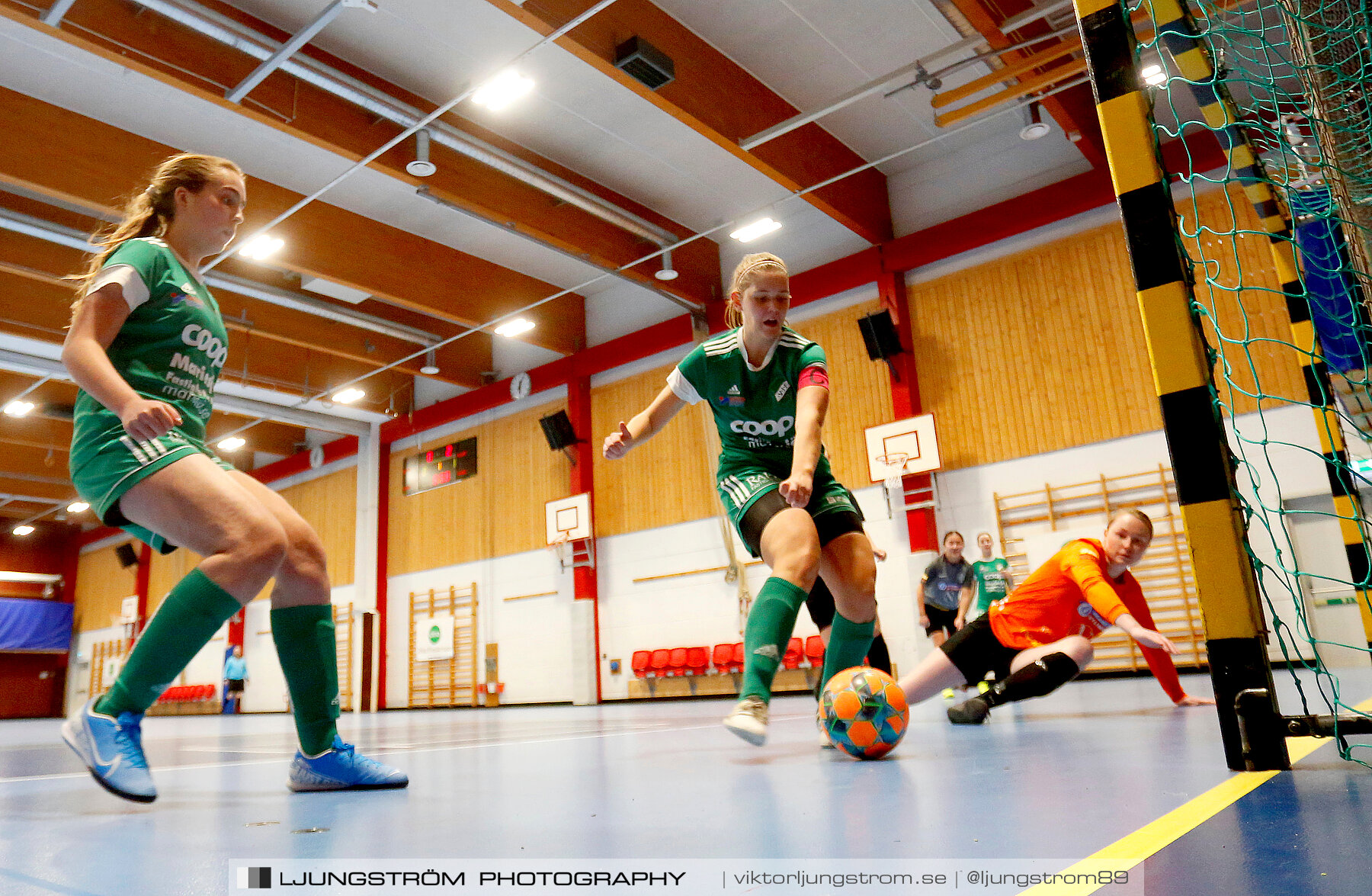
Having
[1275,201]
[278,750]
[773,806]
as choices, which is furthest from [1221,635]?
[278,750]

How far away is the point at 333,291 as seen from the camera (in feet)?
40.0

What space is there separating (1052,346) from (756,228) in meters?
3.73

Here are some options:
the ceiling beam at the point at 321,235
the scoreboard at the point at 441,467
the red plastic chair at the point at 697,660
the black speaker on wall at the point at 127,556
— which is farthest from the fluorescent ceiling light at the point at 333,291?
the black speaker on wall at the point at 127,556

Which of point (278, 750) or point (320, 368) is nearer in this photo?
point (278, 750)

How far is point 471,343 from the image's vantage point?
15.0 m

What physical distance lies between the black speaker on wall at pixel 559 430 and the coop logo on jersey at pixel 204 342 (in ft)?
36.6

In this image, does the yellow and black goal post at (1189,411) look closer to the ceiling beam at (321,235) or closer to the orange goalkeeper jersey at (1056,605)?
the orange goalkeeper jersey at (1056,605)

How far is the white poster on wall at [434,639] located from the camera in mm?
15008

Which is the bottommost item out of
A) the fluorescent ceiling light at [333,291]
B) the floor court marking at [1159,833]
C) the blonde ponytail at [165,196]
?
the floor court marking at [1159,833]

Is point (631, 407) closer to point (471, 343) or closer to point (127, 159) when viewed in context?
point (471, 343)

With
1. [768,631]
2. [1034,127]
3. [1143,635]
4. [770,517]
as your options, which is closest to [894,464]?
[1034,127]

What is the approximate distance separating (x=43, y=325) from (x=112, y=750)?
12.8 metres

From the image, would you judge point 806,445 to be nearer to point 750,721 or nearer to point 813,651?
point 750,721

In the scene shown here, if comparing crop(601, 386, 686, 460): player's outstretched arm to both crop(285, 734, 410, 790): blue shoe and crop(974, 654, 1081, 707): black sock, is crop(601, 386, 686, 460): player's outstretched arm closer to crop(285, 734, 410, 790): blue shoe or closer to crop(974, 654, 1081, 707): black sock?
crop(285, 734, 410, 790): blue shoe
